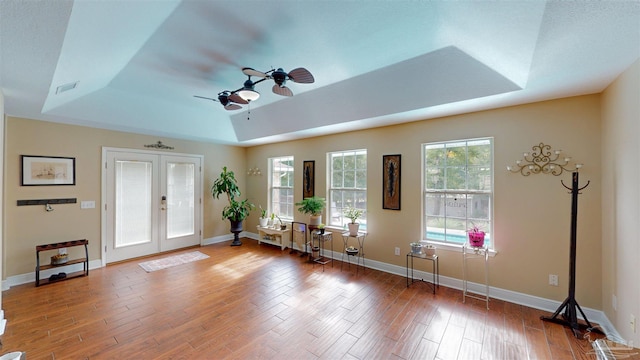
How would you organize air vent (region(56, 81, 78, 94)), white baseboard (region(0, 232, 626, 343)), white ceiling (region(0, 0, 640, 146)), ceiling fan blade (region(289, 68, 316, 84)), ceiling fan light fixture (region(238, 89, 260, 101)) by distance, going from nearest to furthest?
white ceiling (region(0, 0, 640, 146)) < ceiling fan blade (region(289, 68, 316, 84)) < white baseboard (region(0, 232, 626, 343)) < ceiling fan light fixture (region(238, 89, 260, 101)) < air vent (region(56, 81, 78, 94))

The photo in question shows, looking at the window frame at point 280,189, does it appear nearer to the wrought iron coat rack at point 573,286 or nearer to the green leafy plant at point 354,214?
the green leafy plant at point 354,214

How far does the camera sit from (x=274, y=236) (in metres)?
5.74

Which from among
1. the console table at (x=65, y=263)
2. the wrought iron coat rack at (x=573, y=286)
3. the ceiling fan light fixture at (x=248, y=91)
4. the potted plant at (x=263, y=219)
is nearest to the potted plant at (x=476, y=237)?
the wrought iron coat rack at (x=573, y=286)

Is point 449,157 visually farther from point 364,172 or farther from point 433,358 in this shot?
point 433,358

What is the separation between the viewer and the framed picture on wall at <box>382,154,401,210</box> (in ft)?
13.5

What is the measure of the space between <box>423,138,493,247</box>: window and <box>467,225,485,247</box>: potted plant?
300mm

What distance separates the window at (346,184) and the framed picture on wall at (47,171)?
14.7 ft

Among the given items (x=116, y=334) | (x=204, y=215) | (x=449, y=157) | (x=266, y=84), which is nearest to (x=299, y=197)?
(x=204, y=215)

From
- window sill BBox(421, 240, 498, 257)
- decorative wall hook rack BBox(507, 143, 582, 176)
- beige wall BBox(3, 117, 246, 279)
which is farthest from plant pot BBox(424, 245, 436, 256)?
beige wall BBox(3, 117, 246, 279)

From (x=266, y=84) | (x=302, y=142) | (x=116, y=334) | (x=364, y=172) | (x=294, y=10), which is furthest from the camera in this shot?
(x=302, y=142)

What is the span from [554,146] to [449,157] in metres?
1.14

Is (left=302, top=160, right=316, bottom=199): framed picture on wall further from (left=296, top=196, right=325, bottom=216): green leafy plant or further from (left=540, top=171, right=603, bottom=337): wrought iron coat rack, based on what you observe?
(left=540, top=171, right=603, bottom=337): wrought iron coat rack

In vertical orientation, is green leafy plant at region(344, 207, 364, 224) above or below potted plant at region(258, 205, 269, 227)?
above

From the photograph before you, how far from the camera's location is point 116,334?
2488mm
